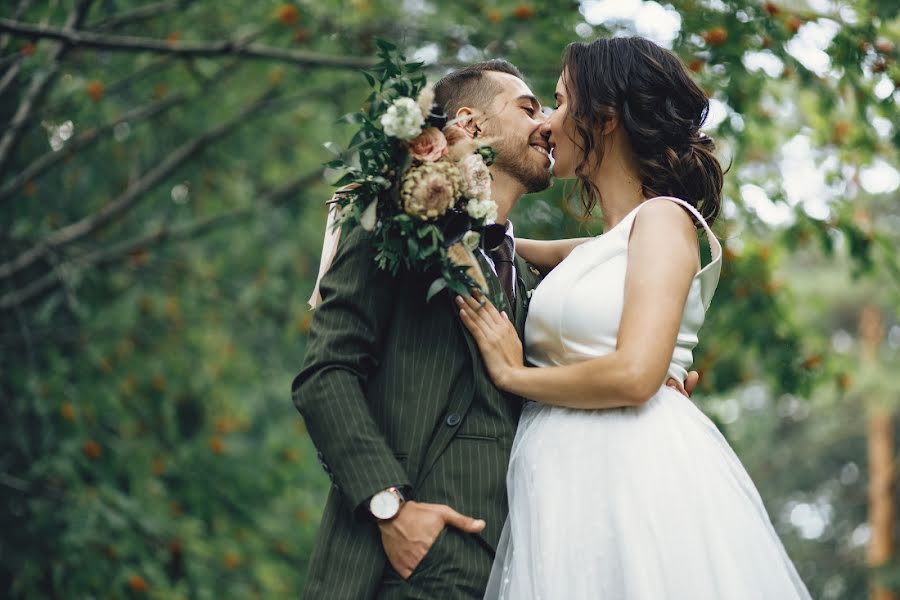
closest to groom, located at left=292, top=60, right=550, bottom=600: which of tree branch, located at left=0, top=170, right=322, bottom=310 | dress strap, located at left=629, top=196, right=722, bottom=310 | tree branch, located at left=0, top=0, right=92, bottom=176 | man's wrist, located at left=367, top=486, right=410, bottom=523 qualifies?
man's wrist, located at left=367, top=486, right=410, bottom=523

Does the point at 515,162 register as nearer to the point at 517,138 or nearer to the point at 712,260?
the point at 517,138

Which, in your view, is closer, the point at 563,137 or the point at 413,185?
the point at 413,185

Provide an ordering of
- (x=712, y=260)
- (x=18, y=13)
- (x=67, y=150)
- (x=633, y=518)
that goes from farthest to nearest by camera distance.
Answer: (x=67, y=150) → (x=18, y=13) → (x=712, y=260) → (x=633, y=518)

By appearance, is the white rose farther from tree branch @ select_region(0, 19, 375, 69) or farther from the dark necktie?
tree branch @ select_region(0, 19, 375, 69)

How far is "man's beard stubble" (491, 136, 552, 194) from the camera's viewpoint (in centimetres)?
359

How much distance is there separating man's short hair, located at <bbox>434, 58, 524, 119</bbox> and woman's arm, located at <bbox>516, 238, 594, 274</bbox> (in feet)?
1.89

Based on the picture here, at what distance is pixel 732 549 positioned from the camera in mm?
2760

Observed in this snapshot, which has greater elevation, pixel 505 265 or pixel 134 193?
pixel 134 193

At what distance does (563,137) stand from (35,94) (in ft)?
11.9

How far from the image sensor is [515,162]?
361 centimetres

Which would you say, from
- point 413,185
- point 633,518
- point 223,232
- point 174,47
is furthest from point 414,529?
point 223,232

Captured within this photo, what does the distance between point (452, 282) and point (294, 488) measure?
227 inches

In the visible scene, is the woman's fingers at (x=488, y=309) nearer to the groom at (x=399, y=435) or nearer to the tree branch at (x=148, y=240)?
the groom at (x=399, y=435)

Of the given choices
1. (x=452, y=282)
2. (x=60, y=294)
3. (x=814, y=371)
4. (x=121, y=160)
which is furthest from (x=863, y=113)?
(x=121, y=160)
